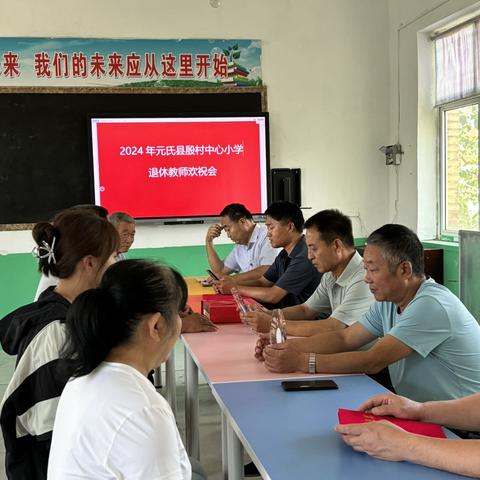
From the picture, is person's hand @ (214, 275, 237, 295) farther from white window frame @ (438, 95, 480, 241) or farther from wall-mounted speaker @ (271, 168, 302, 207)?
white window frame @ (438, 95, 480, 241)

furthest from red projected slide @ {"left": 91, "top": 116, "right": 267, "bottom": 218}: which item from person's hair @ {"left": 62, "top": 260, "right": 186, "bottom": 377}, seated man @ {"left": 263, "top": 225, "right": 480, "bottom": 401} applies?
person's hair @ {"left": 62, "top": 260, "right": 186, "bottom": 377}

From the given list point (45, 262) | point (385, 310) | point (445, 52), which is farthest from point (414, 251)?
point (445, 52)

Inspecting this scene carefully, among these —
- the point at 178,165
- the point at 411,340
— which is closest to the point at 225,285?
the point at 411,340

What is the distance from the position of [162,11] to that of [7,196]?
2.17 meters

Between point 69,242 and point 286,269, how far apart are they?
224 cm

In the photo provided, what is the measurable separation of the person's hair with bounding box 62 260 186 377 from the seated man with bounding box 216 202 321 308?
2.44m

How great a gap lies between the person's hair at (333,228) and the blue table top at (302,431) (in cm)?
90

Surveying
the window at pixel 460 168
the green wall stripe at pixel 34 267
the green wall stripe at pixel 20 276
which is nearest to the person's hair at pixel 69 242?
the green wall stripe at pixel 34 267

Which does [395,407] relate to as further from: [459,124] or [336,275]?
[459,124]

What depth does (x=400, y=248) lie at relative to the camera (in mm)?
2230

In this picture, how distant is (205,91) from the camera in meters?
5.96

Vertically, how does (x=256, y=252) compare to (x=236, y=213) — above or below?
below

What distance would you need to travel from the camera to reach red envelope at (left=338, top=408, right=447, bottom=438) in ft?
5.18

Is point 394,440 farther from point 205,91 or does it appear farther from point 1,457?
point 205,91
